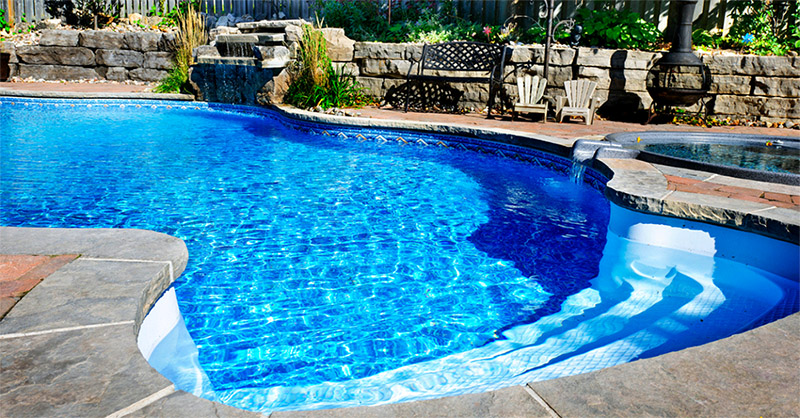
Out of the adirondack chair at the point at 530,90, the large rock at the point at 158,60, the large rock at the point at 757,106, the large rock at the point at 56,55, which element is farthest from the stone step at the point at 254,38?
the large rock at the point at 757,106

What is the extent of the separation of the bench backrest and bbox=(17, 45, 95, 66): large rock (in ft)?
24.7

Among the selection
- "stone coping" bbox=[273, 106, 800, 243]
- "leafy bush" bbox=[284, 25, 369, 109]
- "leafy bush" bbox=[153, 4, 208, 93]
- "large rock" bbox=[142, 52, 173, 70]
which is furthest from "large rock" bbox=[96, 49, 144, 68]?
"stone coping" bbox=[273, 106, 800, 243]

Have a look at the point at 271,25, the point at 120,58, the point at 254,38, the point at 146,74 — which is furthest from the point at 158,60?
the point at 271,25

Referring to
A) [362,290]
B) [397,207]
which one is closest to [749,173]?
[397,207]

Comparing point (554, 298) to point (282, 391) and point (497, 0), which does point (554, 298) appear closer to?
point (282, 391)

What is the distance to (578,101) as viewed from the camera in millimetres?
7180

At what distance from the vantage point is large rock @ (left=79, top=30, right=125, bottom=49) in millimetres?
11141

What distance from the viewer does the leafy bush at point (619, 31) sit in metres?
7.52

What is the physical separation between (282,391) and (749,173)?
3194 mm

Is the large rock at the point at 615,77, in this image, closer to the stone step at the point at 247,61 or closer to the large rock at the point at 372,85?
the large rock at the point at 372,85

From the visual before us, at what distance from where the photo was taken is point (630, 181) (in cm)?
324

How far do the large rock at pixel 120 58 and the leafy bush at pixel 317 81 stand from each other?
15.8 feet

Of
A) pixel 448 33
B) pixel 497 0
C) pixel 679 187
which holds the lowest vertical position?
pixel 679 187

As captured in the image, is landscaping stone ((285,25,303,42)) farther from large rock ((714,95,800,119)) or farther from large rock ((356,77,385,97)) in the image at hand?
large rock ((714,95,800,119))
